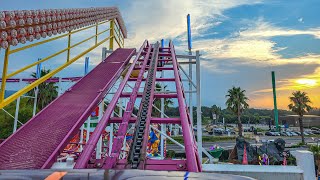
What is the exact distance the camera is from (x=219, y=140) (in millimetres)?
41312

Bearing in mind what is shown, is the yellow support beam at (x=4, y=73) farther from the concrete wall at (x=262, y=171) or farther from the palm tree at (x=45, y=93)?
the palm tree at (x=45, y=93)

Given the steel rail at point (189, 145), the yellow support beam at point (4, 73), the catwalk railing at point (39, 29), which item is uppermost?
the catwalk railing at point (39, 29)

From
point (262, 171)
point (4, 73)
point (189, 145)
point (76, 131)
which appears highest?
point (4, 73)

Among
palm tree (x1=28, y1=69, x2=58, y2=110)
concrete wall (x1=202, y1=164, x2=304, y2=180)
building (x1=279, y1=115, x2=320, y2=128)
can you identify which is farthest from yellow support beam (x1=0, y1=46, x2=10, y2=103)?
building (x1=279, y1=115, x2=320, y2=128)

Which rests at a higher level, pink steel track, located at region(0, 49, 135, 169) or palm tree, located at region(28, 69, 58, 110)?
palm tree, located at region(28, 69, 58, 110)

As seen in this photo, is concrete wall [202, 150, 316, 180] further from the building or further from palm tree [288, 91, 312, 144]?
the building

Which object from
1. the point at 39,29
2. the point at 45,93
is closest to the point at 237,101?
the point at 45,93

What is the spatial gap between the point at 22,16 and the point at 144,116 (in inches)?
110

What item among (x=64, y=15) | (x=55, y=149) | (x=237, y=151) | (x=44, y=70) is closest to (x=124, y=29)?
(x=64, y=15)

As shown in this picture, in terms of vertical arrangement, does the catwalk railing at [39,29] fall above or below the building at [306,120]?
above

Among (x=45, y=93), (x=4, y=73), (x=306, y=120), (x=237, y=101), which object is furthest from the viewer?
(x=306, y=120)

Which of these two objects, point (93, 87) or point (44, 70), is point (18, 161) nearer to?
point (93, 87)

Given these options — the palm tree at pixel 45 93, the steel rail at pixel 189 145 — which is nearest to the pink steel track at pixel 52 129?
the steel rail at pixel 189 145

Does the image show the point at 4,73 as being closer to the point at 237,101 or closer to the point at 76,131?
the point at 76,131
